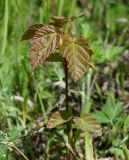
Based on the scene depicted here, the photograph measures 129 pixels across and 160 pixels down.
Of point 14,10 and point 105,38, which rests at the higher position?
point 14,10

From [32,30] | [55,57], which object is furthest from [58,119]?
[32,30]

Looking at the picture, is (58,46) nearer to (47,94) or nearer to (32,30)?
(32,30)

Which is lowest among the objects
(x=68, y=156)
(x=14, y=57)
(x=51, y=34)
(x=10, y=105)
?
(x=68, y=156)

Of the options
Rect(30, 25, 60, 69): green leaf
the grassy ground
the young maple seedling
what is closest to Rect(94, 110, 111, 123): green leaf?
the grassy ground

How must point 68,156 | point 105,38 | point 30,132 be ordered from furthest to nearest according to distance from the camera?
1. point 105,38
2. point 30,132
3. point 68,156

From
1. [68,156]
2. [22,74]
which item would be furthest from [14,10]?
[68,156]

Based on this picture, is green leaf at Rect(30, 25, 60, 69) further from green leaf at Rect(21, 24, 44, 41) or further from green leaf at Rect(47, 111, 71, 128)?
green leaf at Rect(47, 111, 71, 128)

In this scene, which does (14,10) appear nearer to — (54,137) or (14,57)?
(14,57)
